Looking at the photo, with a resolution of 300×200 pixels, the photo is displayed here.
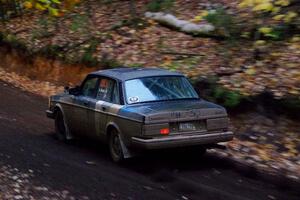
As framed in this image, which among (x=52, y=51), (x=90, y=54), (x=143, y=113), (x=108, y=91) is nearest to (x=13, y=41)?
(x=52, y=51)

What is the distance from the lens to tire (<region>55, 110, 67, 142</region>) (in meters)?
11.8

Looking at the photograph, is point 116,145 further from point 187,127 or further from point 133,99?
point 187,127

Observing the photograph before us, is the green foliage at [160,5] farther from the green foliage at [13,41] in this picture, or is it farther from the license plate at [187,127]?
the license plate at [187,127]

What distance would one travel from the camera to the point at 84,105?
10.5m

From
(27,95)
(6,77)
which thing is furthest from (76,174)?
(6,77)

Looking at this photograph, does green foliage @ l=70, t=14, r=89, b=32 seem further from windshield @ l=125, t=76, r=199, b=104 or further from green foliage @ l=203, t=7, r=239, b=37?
windshield @ l=125, t=76, r=199, b=104

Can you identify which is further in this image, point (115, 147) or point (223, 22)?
point (223, 22)

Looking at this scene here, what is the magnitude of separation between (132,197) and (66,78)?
1291 cm

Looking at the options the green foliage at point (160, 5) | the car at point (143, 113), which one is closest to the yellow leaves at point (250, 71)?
the car at point (143, 113)

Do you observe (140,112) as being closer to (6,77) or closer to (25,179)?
(25,179)

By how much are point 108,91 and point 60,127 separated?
91.5 inches

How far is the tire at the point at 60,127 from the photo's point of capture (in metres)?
11.8

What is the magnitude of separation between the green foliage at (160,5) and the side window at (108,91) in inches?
355

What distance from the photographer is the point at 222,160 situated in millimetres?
9805
